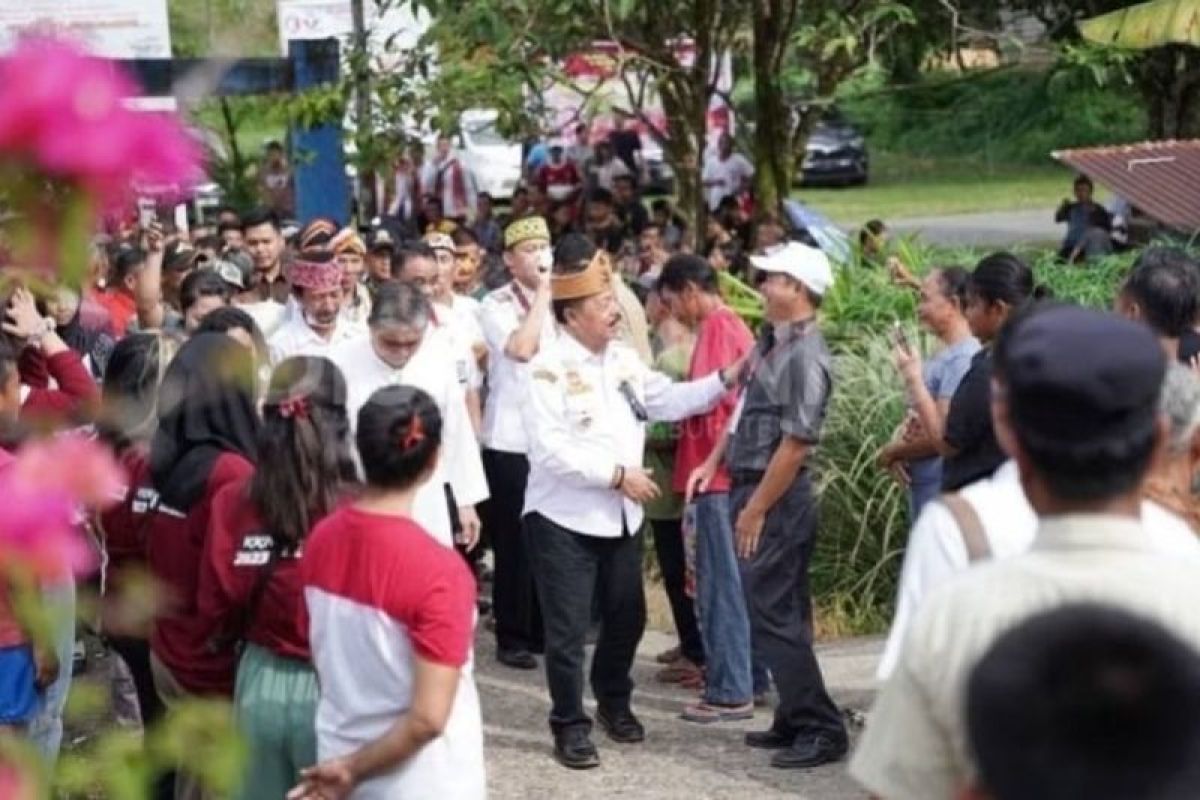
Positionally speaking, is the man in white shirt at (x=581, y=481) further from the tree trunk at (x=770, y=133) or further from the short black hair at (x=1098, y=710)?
the tree trunk at (x=770, y=133)

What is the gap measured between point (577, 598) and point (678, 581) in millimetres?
1229

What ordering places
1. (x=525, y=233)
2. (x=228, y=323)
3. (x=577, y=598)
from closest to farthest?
(x=228, y=323) < (x=577, y=598) < (x=525, y=233)

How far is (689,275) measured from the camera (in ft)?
27.4

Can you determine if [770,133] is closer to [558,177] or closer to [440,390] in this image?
[440,390]

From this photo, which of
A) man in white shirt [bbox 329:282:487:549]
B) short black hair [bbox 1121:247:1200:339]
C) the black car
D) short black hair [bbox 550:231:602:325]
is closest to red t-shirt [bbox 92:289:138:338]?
man in white shirt [bbox 329:282:487:549]

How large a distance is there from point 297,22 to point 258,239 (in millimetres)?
7210

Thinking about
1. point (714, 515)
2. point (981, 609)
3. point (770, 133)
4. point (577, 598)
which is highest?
point (981, 609)

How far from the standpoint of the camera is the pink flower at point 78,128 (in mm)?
1956

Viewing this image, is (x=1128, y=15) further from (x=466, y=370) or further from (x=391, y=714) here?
(x=391, y=714)

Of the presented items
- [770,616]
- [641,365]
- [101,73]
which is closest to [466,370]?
[641,365]

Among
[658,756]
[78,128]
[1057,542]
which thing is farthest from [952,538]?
[658,756]

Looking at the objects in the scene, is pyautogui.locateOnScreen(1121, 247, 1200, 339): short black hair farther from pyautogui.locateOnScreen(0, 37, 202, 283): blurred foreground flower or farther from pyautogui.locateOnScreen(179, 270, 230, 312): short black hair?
pyautogui.locateOnScreen(0, 37, 202, 283): blurred foreground flower

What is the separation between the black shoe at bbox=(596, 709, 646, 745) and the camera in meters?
8.15

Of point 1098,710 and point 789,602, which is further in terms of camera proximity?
point 789,602
